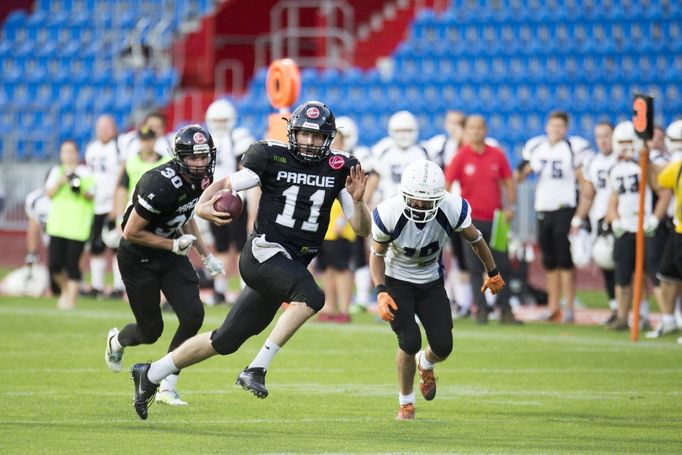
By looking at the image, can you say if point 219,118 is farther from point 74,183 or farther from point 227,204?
point 227,204

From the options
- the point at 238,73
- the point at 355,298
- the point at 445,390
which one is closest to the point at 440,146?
the point at 355,298

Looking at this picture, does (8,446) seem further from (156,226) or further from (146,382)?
(156,226)

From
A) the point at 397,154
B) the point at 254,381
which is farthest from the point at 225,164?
the point at 254,381

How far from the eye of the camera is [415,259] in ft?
26.9

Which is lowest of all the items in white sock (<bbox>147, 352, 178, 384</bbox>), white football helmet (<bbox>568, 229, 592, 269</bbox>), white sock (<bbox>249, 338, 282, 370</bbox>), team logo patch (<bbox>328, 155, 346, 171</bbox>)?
white sock (<bbox>147, 352, 178, 384</bbox>)

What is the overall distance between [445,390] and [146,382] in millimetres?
2507

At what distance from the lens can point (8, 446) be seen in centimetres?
675

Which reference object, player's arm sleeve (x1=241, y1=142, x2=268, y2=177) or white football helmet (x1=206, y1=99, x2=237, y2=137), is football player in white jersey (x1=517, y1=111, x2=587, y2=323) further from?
player's arm sleeve (x1=241, y1=142, x2=268, y2=177)

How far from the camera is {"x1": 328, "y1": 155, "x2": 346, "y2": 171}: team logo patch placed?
802 centimetres

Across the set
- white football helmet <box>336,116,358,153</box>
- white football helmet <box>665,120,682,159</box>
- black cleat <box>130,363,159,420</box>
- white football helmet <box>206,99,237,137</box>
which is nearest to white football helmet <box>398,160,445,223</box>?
black cleat <box>130,363,159,420</box>

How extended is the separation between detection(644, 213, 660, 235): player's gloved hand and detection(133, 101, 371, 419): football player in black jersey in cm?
593

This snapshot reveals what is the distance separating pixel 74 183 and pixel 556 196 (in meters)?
5.27

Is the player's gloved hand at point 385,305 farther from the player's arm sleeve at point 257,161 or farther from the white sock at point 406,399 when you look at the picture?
the player's arm sleeve at point 257,161

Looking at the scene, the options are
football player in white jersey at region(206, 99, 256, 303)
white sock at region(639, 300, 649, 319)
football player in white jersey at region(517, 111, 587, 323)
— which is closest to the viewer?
white sock at region(639, 300, 649, 319)
